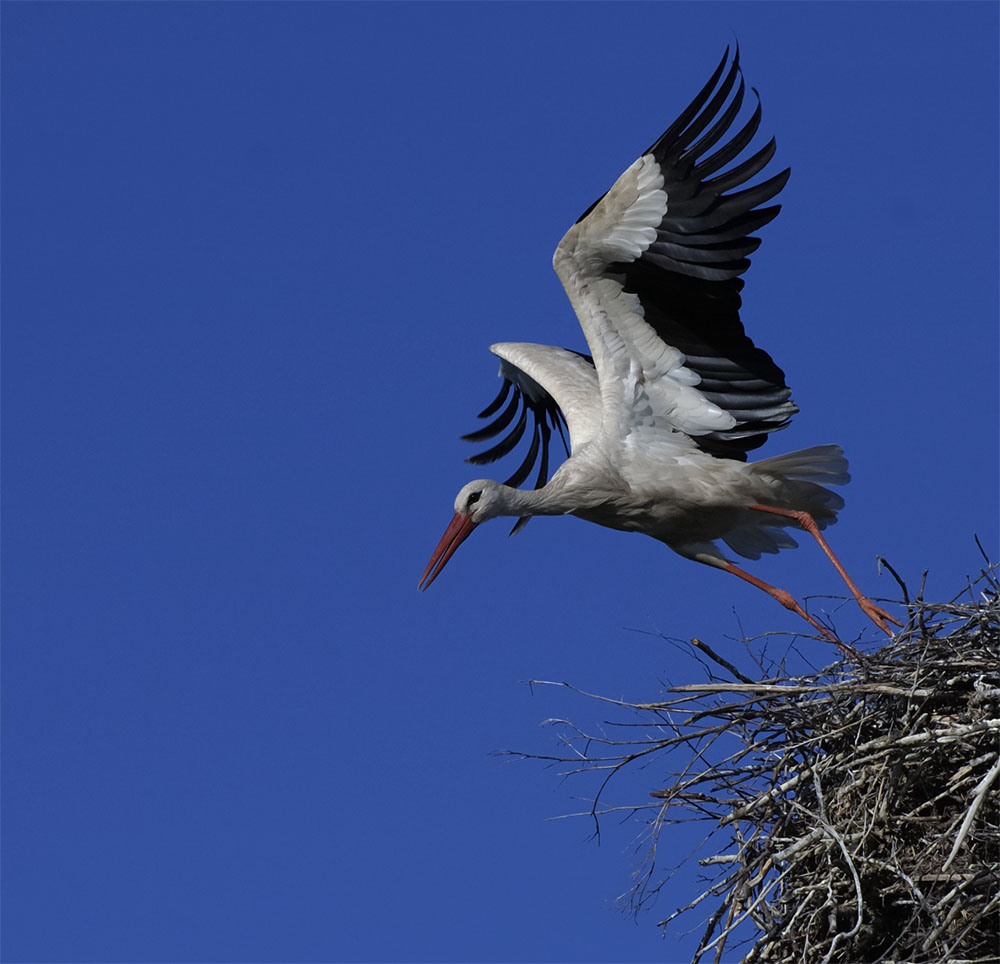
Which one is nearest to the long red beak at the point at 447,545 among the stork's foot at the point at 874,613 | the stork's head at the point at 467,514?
the stork's head at the point at 467,514

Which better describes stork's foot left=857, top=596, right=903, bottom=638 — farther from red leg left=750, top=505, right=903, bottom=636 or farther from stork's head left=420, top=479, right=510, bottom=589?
stork's head left=420, top=479, right=510, bottom=589

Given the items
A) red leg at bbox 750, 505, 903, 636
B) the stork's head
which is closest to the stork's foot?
red leg at bbox 750, 505, 903, 636

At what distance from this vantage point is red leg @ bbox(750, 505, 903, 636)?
638 centimetres

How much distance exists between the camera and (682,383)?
6.96 m

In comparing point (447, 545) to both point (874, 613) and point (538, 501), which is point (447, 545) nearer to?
point (538, 501)

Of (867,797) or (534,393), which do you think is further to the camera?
(534,393)

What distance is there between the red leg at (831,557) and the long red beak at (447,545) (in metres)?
1.13

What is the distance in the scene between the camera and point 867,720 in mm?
5352

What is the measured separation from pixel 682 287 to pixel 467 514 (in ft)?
4.10

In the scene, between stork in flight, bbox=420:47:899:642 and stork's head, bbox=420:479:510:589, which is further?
stork's head, bbox=420:479:510:589

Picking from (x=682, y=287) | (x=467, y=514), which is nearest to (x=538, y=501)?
(x=467, y=514)

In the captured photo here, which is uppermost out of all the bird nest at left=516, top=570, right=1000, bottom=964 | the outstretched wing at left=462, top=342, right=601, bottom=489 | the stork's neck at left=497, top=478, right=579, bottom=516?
the outstretched wing at left=462, top=342, right=601, bottom=489

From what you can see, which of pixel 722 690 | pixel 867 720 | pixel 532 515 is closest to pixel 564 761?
pixel 722 690

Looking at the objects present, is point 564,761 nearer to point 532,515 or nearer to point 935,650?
point 935,650
